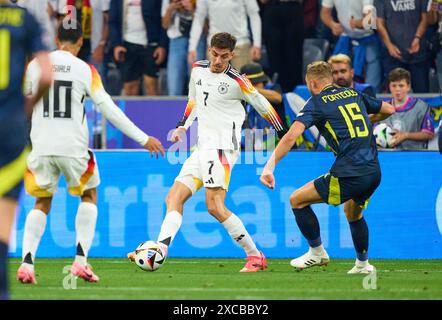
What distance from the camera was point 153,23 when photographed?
16406 millimetres

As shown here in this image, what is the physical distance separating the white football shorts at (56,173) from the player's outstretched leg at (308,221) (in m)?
2.30

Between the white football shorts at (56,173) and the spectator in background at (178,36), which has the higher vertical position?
the spectator in background at (178,36)

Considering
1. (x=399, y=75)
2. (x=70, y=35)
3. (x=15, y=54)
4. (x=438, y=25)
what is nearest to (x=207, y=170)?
(x=70, y=35)

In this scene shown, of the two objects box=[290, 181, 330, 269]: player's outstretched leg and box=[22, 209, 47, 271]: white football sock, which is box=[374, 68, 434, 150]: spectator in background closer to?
box=[290, 181, 330, 269]: player's outstretched leg

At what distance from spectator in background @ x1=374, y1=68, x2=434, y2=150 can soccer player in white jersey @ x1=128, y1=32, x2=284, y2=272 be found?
2.96 metres

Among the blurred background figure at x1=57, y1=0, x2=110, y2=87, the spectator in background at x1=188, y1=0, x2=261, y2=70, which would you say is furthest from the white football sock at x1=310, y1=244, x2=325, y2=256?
the blurred background figure at x1=57, y1=0, x2=110, y2=87

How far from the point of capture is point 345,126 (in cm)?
1142

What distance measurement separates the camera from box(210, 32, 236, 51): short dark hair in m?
11.6

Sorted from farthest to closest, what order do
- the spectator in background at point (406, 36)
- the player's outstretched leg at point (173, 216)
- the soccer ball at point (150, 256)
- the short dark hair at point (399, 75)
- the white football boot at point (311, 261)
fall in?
the spectator in background at point (406, 36)
the short dark hair at point (399, 75)
the white football boot at point (311, 261)
the player's outstretched leg at point (173, 216)
the soccer ball at point (150, 256)

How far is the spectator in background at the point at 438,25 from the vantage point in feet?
51.0

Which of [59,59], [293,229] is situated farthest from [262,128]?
[59,59]

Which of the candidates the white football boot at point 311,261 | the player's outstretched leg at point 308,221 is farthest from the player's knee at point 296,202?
the white football boot at point 311,261

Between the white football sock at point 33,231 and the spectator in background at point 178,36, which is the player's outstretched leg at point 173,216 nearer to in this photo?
the white football sock at point 33,231

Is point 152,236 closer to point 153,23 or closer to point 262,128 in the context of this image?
point 262,128
